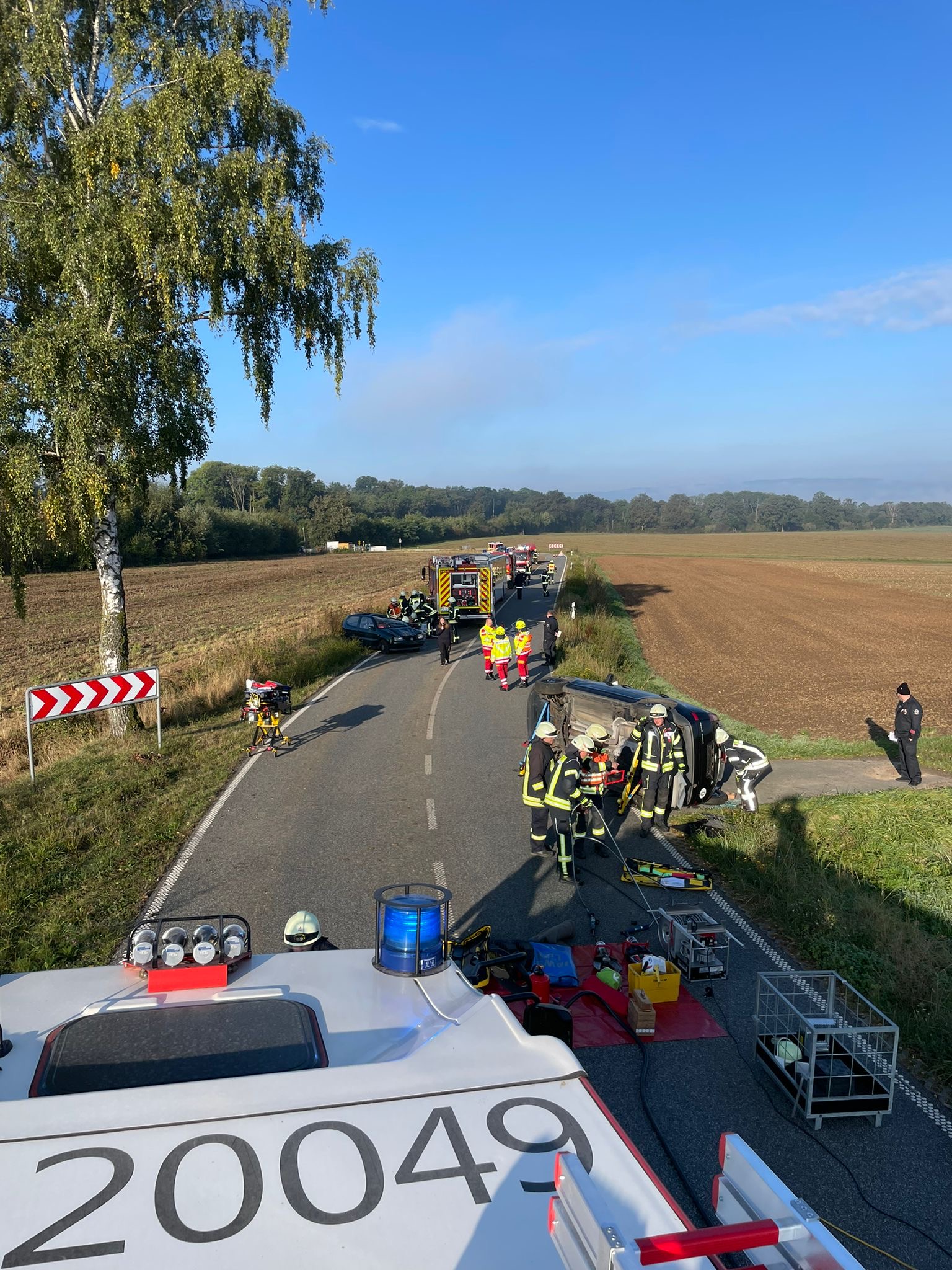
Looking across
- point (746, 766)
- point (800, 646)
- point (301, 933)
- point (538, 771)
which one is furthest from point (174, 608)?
point (301, 933)

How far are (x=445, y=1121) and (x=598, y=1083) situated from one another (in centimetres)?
372

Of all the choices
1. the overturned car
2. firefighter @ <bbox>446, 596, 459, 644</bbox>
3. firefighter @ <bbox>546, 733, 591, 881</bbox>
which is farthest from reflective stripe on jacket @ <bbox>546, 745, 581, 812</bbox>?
firefighter @ <bbox>446, 596, 459, 644</bbox>

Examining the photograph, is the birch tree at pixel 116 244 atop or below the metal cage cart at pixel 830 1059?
atop

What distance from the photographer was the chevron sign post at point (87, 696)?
1260cm

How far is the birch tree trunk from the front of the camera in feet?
50.2

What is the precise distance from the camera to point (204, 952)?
148 inches

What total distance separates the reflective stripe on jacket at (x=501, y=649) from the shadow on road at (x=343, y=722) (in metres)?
3.31

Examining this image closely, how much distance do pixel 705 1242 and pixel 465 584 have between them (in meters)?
29.5

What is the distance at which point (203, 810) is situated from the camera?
39.0 ft

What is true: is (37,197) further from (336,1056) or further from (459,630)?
(459,630)

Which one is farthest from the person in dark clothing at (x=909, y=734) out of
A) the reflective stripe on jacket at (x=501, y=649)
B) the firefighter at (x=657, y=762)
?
the reflective stripe on jacket at (x=501, y=649)

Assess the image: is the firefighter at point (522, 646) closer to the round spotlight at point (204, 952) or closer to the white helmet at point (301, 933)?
the white helmet at point (301, 933)

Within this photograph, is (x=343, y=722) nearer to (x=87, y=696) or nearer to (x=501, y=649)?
(x=501, y=649)

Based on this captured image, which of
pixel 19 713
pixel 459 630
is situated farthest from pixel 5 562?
pixel 459 630
